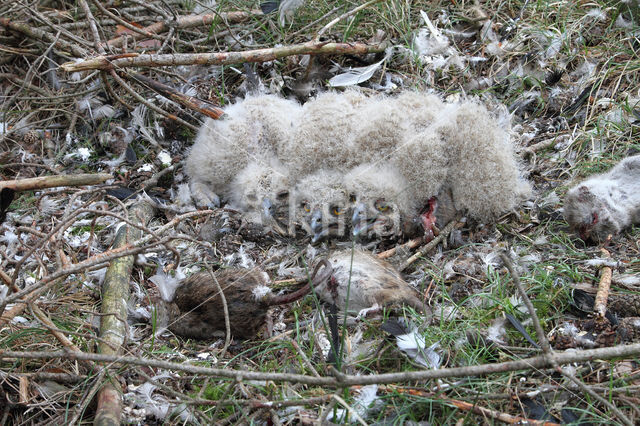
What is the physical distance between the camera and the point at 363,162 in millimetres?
3193

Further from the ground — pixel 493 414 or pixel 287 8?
pixel 287 8

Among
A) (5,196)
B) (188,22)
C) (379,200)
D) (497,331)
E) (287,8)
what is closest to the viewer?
(5,196)

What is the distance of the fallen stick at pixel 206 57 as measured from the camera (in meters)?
3.39

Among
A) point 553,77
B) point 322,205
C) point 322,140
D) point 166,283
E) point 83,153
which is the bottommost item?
point 83,153

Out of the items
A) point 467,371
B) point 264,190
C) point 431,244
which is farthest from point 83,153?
point 467,371

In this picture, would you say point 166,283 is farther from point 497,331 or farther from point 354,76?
point 354,76

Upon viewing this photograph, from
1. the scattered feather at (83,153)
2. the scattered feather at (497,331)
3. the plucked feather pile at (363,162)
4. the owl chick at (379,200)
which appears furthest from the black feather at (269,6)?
the scattered feather at (497,331)

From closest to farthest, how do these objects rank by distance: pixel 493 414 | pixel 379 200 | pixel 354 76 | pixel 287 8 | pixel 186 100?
pixel 493 414
pixel 379 200
pixel 186 100
pixel 354 76
pixel 287 8

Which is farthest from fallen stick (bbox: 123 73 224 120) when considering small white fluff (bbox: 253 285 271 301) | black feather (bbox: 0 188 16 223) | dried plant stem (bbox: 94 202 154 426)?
black feather (bbox: 0 188 16 223)

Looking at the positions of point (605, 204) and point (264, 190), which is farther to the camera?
point (264, 190)

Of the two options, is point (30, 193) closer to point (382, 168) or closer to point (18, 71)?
point (18, 71)

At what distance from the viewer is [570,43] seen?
409 cm

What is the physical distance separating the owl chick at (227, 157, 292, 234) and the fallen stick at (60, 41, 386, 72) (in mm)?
747

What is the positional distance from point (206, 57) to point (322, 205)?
4.24 feet
